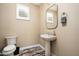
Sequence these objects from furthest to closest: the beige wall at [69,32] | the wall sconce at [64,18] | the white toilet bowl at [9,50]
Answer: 1. the white toilet bowl at [9,50]
2. the wall sconce at [64,18]
3. the beige wall at [69,32]

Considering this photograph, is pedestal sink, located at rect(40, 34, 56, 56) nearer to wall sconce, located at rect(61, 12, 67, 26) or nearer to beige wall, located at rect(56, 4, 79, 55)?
beige wall, located at rect(56, 4, 79, 55)

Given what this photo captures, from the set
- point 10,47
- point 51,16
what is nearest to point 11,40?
point 10,47

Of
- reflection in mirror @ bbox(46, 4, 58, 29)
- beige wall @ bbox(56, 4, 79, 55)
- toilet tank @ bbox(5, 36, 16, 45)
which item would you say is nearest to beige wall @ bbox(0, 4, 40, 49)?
toilet tank @ bbox(5, 36, 16, 45)

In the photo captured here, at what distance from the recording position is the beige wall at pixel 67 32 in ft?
5.02

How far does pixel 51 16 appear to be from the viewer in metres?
1.92

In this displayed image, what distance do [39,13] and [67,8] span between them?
0.55 metres

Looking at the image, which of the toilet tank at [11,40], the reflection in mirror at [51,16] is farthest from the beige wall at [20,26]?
the reflection in mirror at [51,16]

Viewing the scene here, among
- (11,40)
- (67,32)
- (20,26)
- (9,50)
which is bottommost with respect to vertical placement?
(9,50)

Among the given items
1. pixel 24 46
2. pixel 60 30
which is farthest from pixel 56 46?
pixel 24 46

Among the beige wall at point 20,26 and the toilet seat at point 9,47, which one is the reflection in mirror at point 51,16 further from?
the toilet seat at point 9,47

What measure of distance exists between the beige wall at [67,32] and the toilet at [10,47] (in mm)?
533

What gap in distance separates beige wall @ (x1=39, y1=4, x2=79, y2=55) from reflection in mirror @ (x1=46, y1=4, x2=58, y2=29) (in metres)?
0.07

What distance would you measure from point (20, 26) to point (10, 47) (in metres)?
0.45

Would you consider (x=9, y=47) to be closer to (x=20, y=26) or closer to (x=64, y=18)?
(x=20, y=26)
